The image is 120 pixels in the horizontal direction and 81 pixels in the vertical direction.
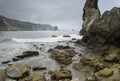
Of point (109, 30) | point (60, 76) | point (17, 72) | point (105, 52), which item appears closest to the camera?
point (60, 76)

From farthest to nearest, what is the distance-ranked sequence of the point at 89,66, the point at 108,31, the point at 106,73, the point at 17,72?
the point at 108,31, the point at 89,66, the point at 17,72, the point at 106,73

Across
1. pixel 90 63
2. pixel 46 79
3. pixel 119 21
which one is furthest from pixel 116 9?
pixel 46 79

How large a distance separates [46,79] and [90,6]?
46899 millimetres

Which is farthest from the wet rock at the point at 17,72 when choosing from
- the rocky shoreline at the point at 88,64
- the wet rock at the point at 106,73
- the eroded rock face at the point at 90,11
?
the eroded rock face at the point at 90,11

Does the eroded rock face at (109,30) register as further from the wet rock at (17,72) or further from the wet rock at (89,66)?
the wet rock at (17,72)

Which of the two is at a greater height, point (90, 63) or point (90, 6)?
point (90, 6)

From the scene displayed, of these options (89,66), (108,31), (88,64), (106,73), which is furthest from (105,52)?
(106,73)

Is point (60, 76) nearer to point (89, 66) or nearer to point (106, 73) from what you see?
point (106, 73)

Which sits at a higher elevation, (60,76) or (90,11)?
(90,11)

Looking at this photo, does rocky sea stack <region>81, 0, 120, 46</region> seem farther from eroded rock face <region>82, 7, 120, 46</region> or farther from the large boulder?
the large boulder

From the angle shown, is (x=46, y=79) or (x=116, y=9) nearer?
(x=46, y=79)

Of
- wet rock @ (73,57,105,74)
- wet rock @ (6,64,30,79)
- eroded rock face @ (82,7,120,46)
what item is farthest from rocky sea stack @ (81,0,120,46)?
wet rock @ (6,64,30,79)

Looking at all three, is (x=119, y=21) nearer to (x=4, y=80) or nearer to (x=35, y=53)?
(x=35, y=53)

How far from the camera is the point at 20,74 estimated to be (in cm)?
1595
